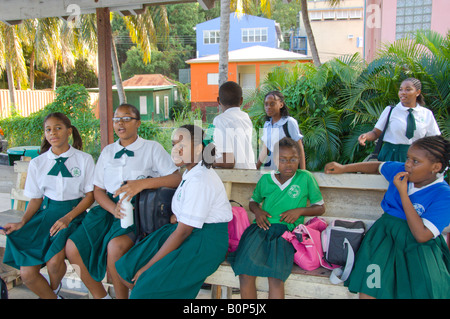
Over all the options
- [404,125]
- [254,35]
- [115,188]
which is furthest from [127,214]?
[254,35]

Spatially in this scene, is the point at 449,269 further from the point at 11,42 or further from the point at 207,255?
the point at 11,42

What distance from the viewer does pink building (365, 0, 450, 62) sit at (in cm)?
A: 1002

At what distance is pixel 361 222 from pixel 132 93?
25.4m

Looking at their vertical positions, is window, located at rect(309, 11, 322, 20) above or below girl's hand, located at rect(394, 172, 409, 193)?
above

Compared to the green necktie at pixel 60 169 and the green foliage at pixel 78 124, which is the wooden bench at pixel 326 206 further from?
the green foliage at pixel 78 124

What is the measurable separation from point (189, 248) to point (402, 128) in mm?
2633

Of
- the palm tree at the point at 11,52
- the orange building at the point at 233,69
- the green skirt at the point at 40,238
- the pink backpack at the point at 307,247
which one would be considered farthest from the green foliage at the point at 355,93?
the palm tree at the point at 11,52

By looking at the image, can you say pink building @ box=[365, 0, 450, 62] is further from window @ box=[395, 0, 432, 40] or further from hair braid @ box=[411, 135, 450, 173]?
hair braid @ box=[411, 135, 450, 173]

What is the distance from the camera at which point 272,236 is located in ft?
8.80

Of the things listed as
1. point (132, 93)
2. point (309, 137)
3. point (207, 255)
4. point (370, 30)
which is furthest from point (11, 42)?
point (207, 255)

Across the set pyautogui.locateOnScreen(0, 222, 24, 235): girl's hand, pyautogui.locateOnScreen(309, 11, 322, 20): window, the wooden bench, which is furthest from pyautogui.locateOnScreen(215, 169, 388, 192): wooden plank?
pyautogui.locateOnScreen(309, 11, 322, 20): window

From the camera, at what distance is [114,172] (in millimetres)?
3023

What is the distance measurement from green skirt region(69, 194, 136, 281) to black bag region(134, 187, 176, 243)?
0.37 ft

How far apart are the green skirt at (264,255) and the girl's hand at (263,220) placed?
0.03m
